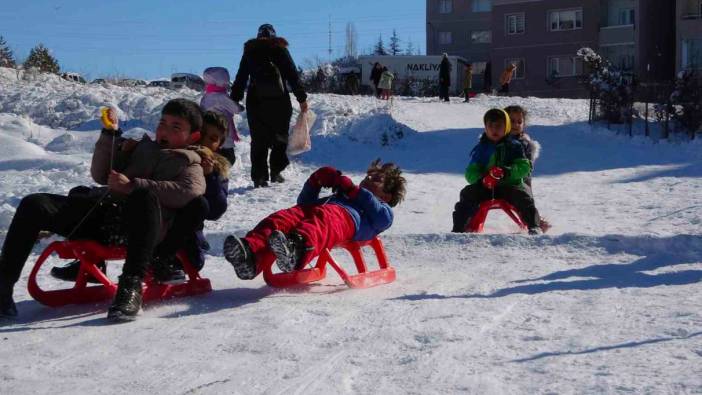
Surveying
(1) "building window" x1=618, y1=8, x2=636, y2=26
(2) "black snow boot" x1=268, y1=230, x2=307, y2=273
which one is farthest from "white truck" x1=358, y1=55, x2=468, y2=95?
(2) "black snow boot" x1=268, y1=230, x2=307, y2=273

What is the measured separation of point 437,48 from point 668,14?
92.6ft

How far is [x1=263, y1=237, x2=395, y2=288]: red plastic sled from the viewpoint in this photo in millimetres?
5062

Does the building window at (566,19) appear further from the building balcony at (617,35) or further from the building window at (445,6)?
the building window at (445,6)

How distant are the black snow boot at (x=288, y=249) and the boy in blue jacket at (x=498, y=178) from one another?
9.83 ft

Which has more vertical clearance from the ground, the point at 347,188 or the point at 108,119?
the point at 108,119

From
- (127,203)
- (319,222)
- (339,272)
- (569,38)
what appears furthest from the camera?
(569,38)

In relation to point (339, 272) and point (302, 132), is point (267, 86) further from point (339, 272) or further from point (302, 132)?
point (339, 272)

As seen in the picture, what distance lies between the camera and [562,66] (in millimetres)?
46062

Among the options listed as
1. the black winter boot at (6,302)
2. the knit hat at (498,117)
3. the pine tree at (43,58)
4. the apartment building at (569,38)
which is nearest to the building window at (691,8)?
the apartment building at (569,38)

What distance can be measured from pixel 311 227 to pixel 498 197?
3.14 metres

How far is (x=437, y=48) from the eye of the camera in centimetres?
6869

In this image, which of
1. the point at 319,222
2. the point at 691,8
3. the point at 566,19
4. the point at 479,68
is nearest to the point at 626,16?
the point at 566,19

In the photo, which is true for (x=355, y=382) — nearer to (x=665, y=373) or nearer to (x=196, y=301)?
(x=665, y=373)

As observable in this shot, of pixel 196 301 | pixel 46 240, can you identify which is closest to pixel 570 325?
pixel 196 301
